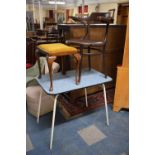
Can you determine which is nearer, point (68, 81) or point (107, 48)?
point (68, 81)

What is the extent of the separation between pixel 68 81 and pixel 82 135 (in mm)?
600

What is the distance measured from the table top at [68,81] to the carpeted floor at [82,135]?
557mm

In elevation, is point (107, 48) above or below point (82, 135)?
above

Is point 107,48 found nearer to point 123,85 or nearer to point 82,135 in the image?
point 123,85

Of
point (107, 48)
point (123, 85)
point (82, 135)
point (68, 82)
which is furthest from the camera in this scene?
point (107, 48)

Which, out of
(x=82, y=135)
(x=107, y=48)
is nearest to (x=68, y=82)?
(x=82, y=135)

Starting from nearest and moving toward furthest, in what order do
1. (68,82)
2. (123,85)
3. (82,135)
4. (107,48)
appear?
(68,82), (82,135), (123,85), (107,48)

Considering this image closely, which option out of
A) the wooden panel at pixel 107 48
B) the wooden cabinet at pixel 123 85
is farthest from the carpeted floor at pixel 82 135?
the wooden panel at pixel 107 48

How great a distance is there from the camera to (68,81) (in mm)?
1608

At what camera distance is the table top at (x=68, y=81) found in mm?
1438
